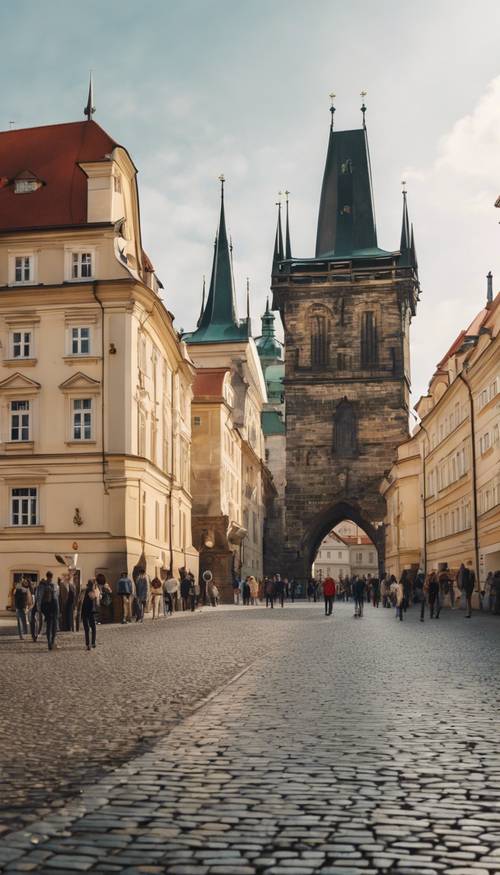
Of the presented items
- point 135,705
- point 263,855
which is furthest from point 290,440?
point 263,855

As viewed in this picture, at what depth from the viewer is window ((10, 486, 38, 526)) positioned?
3662cm

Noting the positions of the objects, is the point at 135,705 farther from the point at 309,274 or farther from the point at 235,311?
the point at 235,311

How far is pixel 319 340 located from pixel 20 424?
169 ft

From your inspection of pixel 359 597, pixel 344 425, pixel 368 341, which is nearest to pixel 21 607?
pixel 359 597

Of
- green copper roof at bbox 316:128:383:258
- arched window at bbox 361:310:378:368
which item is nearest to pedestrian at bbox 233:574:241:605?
arched window at bbox 361:310:378:368

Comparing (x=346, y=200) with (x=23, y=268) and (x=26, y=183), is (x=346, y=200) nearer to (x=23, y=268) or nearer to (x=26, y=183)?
(x=26, y=183)

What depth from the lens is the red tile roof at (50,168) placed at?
1522 inches

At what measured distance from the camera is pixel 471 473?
45.0m

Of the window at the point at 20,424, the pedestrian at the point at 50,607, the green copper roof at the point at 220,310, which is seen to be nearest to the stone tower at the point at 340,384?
the green copper roof at the point at 220,310

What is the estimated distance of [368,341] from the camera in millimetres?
86250

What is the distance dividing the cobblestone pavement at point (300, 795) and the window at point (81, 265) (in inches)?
1067

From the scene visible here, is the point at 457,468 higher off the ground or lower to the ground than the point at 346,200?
lower

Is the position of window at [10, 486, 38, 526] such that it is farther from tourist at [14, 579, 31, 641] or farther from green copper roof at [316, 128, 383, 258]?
green copper roof at [316, 128, 383, 258]

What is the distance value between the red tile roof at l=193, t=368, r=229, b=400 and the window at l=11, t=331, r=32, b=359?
867 inches
